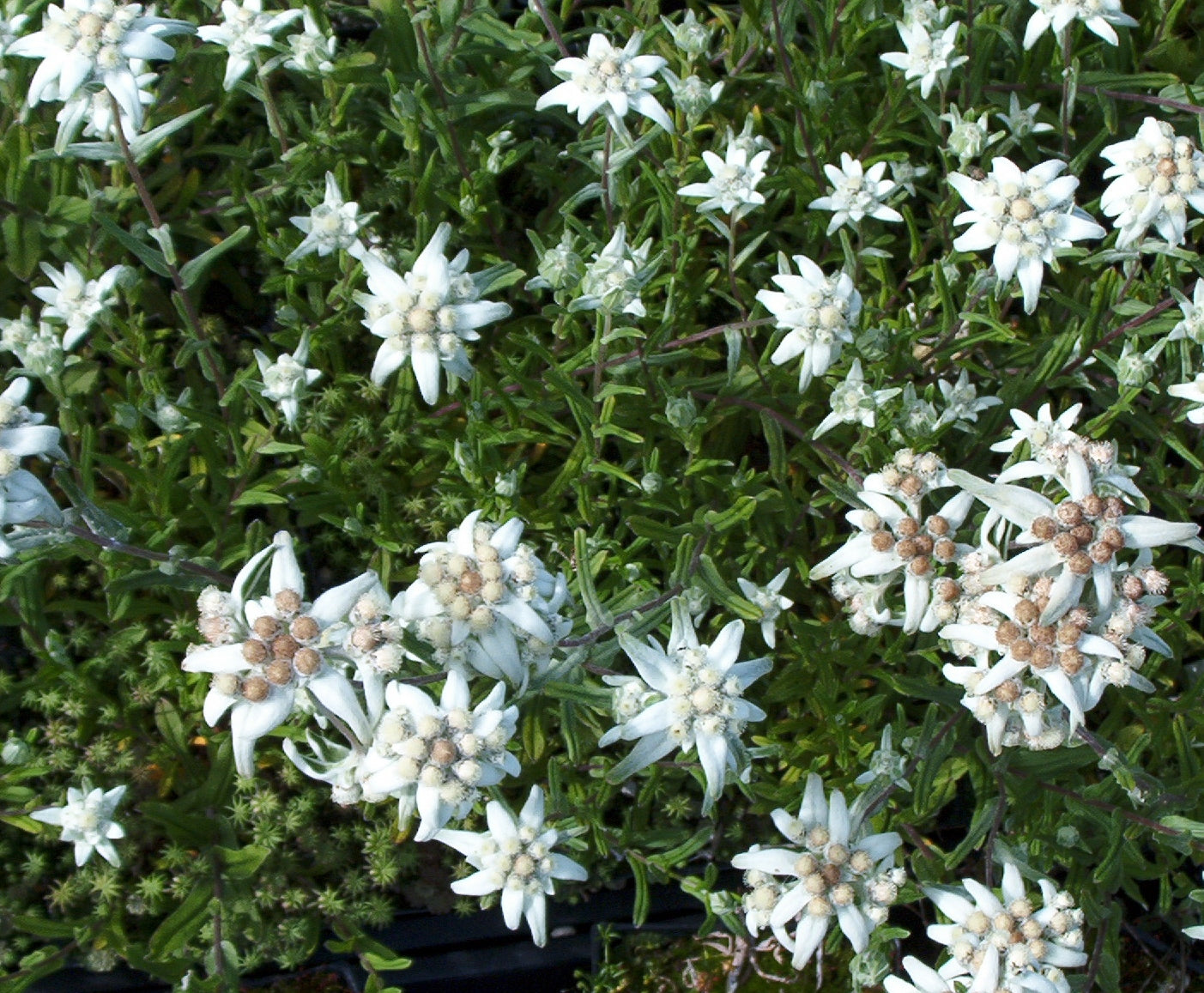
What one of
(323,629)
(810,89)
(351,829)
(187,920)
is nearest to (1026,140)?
(810,89)

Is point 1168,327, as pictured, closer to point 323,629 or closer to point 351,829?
point 323,629

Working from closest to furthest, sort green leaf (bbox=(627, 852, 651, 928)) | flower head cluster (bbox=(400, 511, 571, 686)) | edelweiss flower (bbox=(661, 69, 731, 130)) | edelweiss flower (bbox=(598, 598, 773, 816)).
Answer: flower head cluster (bbox=(400, 511, 571, 686))
edelweiss flower (bbox=(598, 598, 773, 816))
green leaf (bbox=(627, 852, 651, 928))
edelweiss flower (bbox=(661, 69, 731, 130))

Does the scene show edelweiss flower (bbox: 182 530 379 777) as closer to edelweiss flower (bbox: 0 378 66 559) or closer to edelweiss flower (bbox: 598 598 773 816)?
edelweiss flower (bbox: 0 378 66 559)

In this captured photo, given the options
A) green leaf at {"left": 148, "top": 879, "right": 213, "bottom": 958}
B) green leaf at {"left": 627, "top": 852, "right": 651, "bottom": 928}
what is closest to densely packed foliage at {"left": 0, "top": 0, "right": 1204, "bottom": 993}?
green leaf at {"left": 148, "top": 879, "right": 213, "bottom": 958}

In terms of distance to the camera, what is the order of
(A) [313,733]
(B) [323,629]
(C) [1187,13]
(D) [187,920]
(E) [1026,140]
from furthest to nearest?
(C) [1187,13] → (E) [1026,140] → (D) [187,920] → (A) [313,733] → (B) [323,629]

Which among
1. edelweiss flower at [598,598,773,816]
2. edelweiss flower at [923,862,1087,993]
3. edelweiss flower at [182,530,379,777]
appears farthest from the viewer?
edelweiss flower at [923,862,1087,993]

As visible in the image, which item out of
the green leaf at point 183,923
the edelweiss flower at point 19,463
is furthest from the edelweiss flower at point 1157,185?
the green leaf at point 183,923

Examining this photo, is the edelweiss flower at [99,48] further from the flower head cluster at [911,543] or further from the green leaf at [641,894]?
the green leaf at [641,894]
